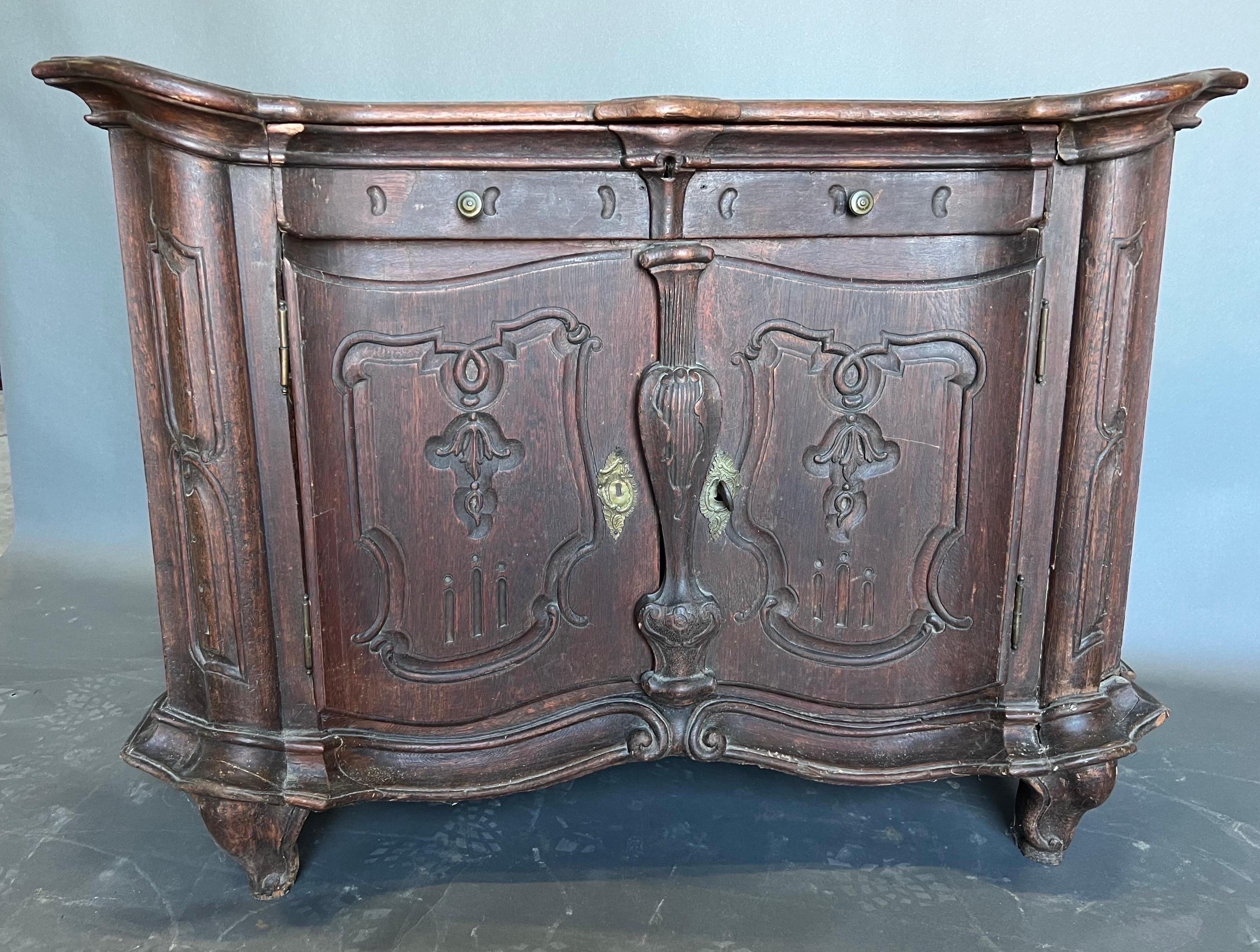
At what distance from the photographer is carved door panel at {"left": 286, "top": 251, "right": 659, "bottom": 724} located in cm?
146

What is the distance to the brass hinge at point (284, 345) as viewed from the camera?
141cm

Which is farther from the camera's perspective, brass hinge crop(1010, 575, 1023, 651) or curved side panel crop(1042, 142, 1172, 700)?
brass hinge crop(1010, 575, 1023, 651)

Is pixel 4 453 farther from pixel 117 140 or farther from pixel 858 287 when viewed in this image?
pixel 858 287

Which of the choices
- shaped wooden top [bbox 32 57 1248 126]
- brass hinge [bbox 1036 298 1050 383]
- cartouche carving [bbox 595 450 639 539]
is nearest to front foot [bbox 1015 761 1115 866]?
brass hinge [bbox 1036 298 1050 383]

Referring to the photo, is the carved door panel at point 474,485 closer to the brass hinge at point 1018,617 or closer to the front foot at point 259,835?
the front foot at point 259,835

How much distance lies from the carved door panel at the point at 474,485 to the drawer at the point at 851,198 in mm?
140

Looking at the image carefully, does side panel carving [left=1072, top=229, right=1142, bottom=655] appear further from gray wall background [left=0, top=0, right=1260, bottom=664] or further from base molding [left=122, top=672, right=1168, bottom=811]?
gray wall background [left=0, top=0, right=1260, bottom=664]

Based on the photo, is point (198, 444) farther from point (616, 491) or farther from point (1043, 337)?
point (1043, 337)

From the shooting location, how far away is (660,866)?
1.72m

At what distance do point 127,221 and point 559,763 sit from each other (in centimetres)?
93

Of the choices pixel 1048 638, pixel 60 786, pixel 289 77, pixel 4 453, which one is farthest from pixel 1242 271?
pixel 4 453

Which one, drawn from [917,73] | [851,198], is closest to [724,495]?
[851,198]

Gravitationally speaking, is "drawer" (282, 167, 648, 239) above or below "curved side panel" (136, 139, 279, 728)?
above

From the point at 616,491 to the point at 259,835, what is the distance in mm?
696
